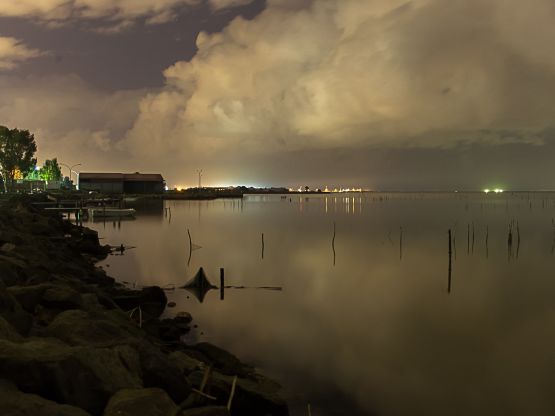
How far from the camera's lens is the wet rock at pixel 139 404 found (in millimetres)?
6203

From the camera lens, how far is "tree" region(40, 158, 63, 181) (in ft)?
464

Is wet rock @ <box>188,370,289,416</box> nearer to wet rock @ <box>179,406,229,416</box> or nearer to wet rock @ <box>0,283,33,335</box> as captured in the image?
wet rock @ <box>179,406,229,416</box>

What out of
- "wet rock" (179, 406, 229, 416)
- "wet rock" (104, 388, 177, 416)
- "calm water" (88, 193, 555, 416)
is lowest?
"calm water" (88, 193, 555, 416)

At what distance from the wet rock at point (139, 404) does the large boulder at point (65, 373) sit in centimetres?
32

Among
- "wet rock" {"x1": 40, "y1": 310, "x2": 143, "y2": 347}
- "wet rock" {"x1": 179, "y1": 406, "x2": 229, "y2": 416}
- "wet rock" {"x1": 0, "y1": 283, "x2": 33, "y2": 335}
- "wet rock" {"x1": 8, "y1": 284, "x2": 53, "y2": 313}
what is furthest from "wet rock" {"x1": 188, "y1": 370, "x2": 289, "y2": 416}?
"wet rock" {"x1": 8, "y1": 284, "x2": 53, "y2": 313}

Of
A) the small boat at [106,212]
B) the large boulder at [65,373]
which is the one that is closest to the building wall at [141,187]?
the small boat at [106,212]

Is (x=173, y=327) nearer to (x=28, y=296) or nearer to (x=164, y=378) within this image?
(x=28, y=296)

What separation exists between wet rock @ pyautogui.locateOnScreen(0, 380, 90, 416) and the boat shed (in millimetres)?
135517

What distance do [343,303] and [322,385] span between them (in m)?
11.0

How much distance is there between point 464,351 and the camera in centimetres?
1684

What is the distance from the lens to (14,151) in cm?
9631

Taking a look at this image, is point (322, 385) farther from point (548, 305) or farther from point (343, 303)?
point (548, 305)

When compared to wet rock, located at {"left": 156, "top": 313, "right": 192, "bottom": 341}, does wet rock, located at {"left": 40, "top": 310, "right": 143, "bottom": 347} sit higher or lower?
higher

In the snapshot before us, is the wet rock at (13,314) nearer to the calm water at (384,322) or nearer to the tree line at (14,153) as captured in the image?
the calm water at (384,322)
